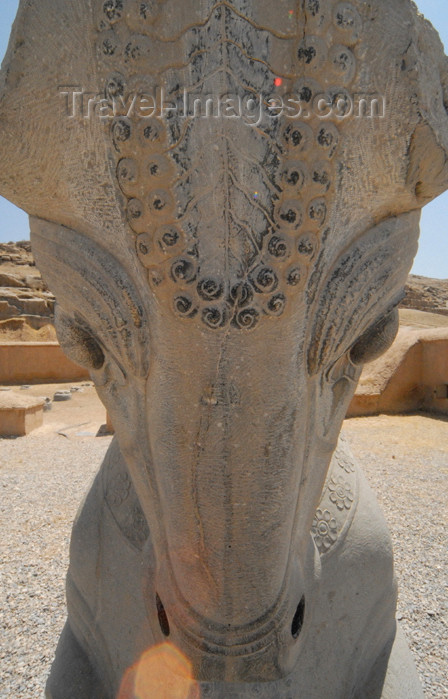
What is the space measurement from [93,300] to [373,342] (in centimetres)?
48

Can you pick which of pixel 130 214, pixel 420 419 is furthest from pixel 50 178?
pixel 420 419

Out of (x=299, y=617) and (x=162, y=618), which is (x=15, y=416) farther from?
(x=299, y=617)

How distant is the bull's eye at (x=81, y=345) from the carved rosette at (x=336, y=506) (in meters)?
0.59

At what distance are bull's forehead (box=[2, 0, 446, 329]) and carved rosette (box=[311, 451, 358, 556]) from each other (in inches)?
25.0

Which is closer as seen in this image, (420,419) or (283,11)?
(283,11)

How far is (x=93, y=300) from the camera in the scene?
0.73m

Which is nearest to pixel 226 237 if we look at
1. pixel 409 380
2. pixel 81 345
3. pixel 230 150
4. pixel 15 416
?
pixel 230 150

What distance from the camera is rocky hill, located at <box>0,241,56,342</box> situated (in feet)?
55.9

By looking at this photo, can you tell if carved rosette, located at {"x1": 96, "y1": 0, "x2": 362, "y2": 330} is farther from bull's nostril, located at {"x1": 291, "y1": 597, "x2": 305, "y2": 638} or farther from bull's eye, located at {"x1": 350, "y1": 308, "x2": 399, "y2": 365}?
bull's nostril, located at {"x1": 291, "y1": 597, "x2": 305, "y2": 638}

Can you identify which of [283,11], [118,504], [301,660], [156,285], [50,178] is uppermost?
[283,11]

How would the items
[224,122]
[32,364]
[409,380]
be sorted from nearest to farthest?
[224,122], [409,380], [32,364]

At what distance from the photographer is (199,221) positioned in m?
0.61

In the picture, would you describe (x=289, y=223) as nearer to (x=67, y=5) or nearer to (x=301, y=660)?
(x=67, y=5)

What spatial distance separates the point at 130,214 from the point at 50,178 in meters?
0.17
